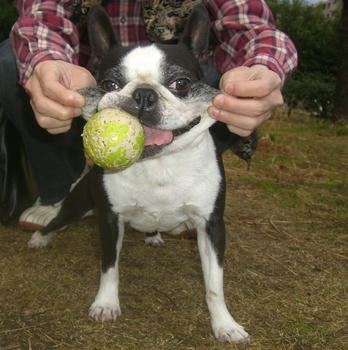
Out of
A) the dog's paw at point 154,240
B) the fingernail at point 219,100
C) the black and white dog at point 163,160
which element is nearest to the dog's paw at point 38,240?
the dog's paw at point 154,240

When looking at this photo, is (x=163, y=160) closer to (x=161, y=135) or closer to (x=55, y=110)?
(x=161, y=135)

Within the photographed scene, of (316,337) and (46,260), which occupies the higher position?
(316,337)

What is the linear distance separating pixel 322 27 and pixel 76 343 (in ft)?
49.0

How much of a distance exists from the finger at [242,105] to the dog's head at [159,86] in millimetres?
93

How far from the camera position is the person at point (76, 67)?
1593mm

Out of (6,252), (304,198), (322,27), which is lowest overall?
(322,27)

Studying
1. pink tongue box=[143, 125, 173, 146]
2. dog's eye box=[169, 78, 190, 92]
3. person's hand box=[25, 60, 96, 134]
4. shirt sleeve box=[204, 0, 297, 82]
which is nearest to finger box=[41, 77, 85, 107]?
person's hand box=[25, 60, 96, 134]

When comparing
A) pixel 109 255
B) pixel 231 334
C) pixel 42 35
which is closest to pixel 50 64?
pixel 42 35

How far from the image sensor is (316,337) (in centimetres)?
164

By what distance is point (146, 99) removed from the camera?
1.50 metres

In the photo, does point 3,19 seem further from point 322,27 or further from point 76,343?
point 322,27

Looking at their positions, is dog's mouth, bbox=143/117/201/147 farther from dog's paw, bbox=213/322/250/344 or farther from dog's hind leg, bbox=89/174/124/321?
dog's paw, bbox=213/322/250/344

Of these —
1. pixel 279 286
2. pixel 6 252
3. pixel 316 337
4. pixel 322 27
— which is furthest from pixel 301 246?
pixel 322 27

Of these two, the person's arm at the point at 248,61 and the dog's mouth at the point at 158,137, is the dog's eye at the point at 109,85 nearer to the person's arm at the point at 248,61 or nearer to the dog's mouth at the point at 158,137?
the dog's mouth at the point at 158,137
